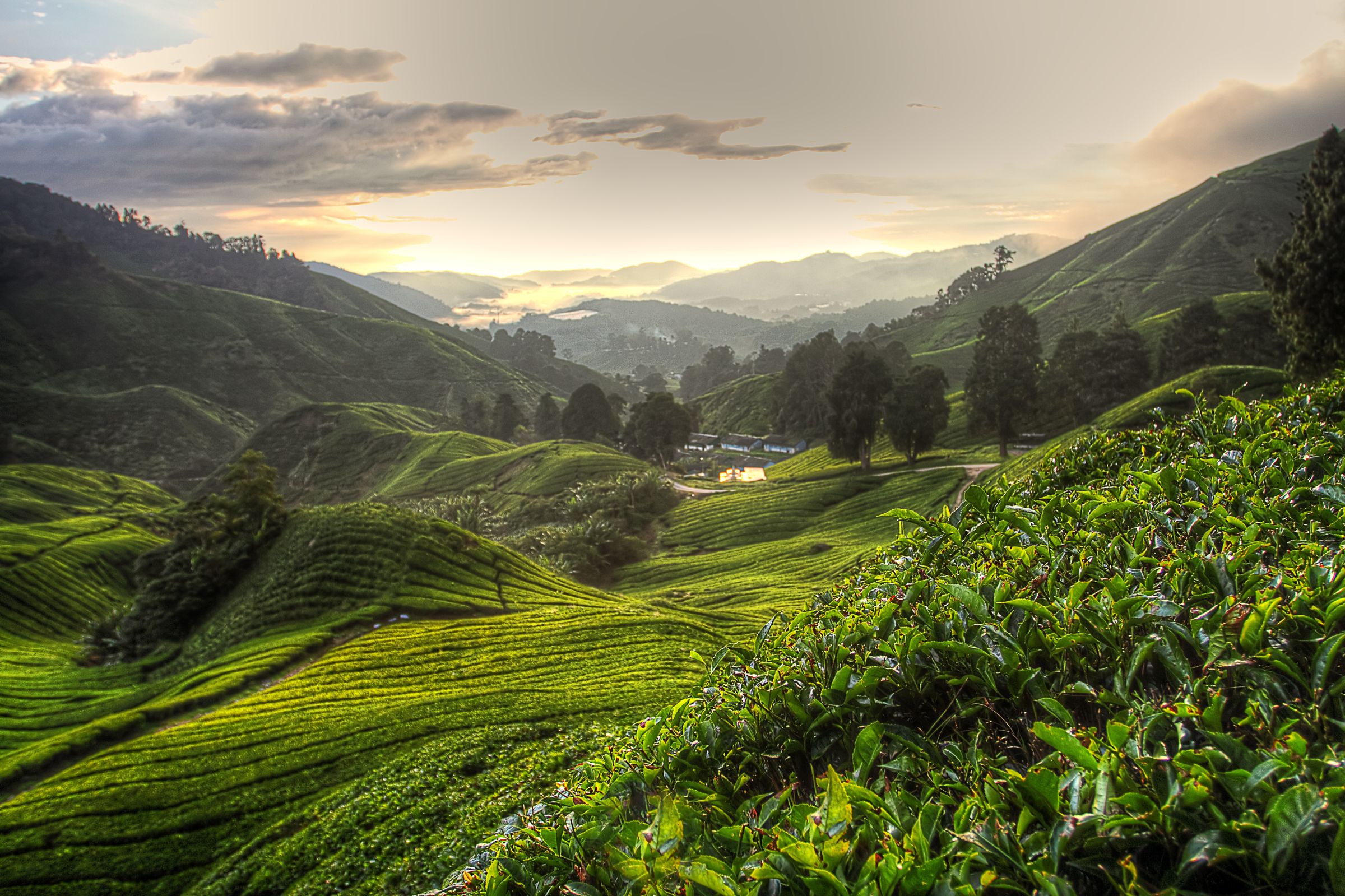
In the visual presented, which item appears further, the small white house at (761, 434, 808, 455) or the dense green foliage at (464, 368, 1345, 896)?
the small white house at (761, 434, 808, 455)

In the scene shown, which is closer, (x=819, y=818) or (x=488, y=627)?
(x=819, y=818)

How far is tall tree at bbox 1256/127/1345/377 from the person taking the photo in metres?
28.0

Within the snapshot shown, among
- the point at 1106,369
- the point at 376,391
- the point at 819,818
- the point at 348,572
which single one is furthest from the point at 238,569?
the point at 376,391

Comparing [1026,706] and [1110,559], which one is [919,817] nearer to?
[1026,706]

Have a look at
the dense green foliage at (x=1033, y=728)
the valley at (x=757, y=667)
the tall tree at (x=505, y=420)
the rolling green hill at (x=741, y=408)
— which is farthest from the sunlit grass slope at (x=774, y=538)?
the tall tree at (x=505, y=420)

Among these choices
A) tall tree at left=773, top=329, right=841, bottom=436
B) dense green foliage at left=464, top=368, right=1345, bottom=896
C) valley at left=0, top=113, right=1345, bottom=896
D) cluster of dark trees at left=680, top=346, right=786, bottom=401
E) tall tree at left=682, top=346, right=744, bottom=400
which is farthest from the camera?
tall tree at left=682, top=346, right=744, bottom=400

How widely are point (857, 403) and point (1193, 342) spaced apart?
101 feet

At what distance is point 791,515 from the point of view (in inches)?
1853

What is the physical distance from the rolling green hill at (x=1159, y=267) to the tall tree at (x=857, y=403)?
71864 mm

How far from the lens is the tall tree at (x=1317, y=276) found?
91.9ft

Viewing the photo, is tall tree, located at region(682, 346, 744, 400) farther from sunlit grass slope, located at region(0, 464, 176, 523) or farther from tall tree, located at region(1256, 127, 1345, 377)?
tall tree, located at region(1256, 127, 1345, 377)

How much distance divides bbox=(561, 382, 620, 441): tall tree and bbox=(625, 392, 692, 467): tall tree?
10923 mm

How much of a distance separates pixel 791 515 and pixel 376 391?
14155 cm

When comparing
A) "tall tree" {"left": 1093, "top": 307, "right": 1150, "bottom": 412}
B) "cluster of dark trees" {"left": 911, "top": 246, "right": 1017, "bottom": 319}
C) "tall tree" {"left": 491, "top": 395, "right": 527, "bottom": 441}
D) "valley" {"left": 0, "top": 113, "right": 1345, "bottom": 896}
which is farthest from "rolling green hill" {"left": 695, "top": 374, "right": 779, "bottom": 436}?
"cluster of dark trees" {"left": 911, "top": 246, "right": 1017, "bottom": 319}
